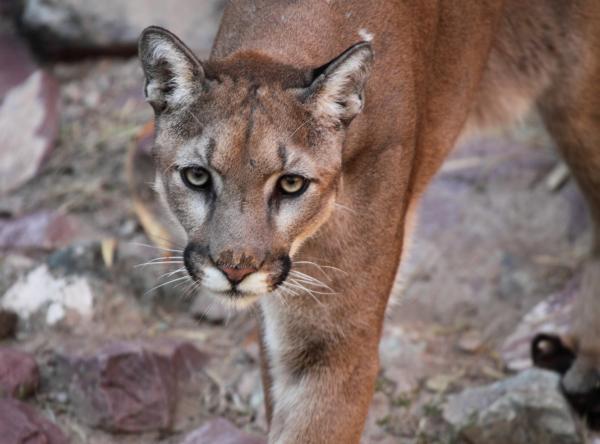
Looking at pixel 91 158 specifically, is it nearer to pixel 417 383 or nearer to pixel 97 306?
pixel 97 306

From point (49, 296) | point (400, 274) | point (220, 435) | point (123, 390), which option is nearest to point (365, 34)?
point (400, 274)

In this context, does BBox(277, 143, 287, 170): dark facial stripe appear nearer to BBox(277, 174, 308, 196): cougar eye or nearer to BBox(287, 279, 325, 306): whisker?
BBox(277, 174, 308, 196): cougar eye

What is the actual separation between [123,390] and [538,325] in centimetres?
196

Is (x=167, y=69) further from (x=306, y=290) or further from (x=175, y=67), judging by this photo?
(x=306, y=290)

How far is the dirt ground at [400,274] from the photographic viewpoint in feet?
14.9

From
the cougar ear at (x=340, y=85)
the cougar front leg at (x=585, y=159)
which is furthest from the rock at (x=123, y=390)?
the cougar front leg at (x=585, y=159)

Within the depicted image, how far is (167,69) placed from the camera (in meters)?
3.29

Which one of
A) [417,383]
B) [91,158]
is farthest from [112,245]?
[417,383]

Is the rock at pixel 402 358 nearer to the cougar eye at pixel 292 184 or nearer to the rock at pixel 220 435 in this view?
the rock at pixel 220 435

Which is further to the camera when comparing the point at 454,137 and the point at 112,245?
the point at 112,245

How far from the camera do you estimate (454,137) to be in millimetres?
4164

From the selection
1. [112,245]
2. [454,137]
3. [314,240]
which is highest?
[454,137]

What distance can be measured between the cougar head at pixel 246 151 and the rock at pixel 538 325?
6.20 feet

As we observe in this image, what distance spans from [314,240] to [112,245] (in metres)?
1.71
